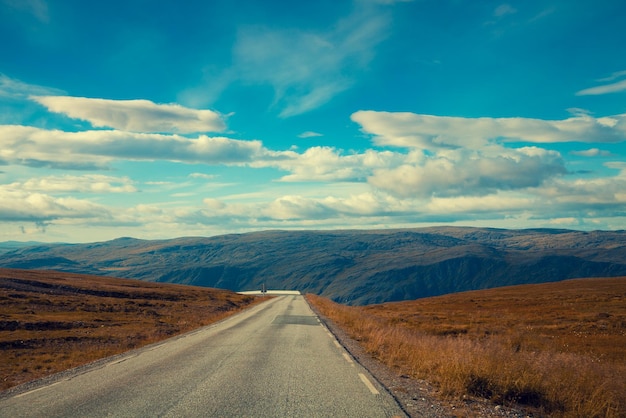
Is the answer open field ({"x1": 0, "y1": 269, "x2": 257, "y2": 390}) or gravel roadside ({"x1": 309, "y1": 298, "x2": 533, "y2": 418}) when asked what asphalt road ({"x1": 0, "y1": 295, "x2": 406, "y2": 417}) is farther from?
open field ({"x1": 0, "y1": 269, "x2": 257, "y2": 390})

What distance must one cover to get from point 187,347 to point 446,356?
10.7 meters

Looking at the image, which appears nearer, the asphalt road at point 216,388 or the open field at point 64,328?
the asphalt road at point 216,388

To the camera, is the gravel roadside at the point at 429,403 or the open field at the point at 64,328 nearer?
the gravel roadside at the point at 429,403

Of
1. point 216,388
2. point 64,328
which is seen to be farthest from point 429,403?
point 64,328

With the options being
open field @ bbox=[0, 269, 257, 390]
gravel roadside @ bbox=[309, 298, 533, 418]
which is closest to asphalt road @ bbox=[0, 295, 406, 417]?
gravel roadside @ bbox=[309, 298, 533, 418]

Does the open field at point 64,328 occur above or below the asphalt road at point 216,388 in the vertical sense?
below

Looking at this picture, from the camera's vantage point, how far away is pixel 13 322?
1088 inches

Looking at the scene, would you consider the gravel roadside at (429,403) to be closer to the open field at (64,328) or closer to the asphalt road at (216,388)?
the asphalt road at (216,388)

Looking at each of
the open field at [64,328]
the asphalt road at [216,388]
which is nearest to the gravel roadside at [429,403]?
the asphalt road at [216,388]

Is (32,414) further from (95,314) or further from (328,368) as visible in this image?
(95,314)

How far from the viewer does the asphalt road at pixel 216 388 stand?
27.8 ft

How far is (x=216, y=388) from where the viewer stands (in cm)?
1030

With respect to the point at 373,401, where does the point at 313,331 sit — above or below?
below

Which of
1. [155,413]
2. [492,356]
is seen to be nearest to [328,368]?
[492,356]
